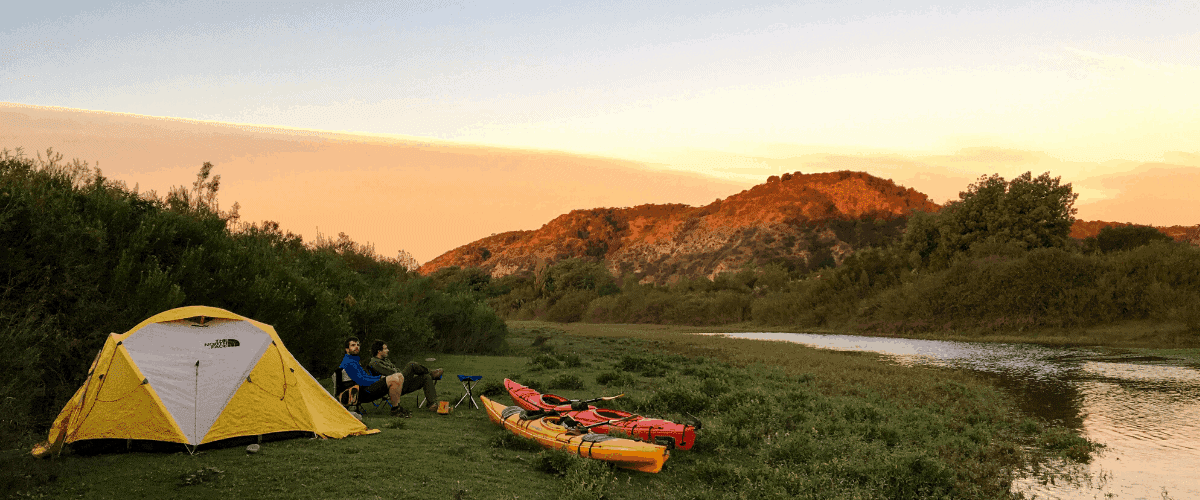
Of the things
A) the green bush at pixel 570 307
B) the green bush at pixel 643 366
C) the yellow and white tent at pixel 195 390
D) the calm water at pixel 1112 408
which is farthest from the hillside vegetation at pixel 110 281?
the green bush at pixel 570 307

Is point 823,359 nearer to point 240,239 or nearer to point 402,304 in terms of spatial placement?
point 402,304

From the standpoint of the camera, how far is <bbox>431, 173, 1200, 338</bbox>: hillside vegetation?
131 feet

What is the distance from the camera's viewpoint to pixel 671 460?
1001 cm

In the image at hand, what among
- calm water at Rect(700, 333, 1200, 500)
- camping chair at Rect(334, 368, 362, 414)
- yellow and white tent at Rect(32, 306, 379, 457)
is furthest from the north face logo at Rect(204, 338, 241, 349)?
calm water at Rect(700, 333, 1200, 500)

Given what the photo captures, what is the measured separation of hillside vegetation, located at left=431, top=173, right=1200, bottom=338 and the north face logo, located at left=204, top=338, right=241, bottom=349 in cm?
2264

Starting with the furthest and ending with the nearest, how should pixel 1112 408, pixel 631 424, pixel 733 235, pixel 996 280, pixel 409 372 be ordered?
1. pixel 733 235
2. pixel 996 280
3. pixel 1112 408
4. pixel 409 372
5. pixel 631 424

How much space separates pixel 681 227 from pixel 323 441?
150 m

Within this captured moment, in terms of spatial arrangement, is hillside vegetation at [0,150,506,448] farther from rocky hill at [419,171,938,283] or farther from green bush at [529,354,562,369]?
rocky hill at [419,171,938,283]

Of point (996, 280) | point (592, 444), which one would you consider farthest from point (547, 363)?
point (996, 280)

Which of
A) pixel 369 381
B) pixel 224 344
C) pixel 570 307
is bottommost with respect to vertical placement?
pixel 570 307

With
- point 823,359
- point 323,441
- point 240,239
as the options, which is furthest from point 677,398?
point 823,359

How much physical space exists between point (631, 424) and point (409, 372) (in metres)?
4.74

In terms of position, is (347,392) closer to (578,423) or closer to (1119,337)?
(578,423)

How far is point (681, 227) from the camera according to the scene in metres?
157
